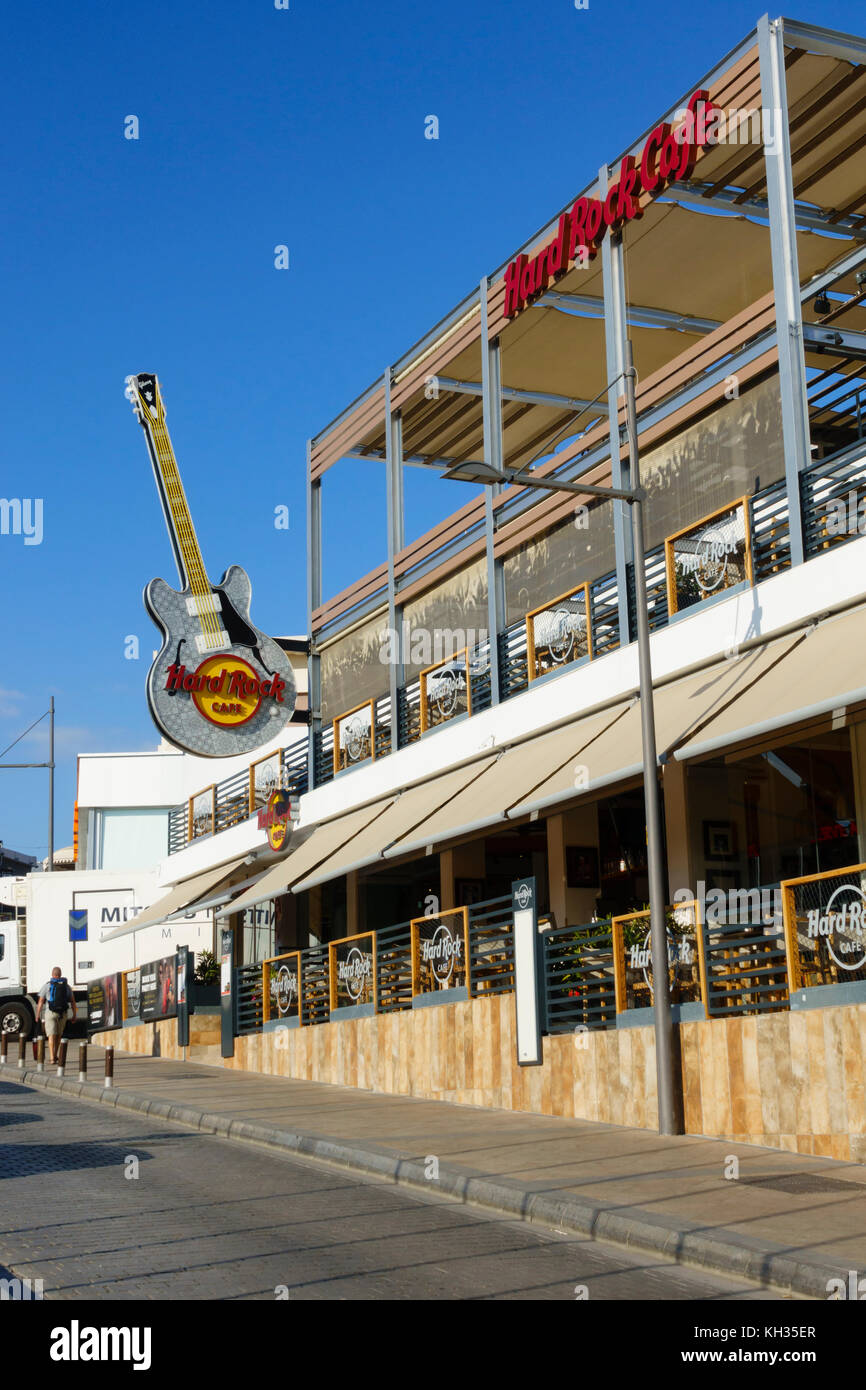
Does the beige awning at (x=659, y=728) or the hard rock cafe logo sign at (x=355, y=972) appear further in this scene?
the hard rock cafe logo sign at (x=355, y=972)

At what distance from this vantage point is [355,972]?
2277 cm

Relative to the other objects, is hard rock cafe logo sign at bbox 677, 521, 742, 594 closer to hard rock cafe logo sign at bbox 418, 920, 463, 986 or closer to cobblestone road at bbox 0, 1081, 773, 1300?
hard rock cafe logo sign at bbox 418, 920, 463, 986

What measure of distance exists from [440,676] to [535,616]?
10.5 ft

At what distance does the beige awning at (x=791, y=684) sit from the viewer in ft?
46.7

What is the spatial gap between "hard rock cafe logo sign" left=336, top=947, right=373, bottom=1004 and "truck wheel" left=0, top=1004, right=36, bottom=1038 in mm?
13829

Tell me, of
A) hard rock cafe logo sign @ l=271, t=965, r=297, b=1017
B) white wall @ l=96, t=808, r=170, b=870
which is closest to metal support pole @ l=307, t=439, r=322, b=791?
hard rock cafe logo sign @ l=271, t=965, r=297, b=1017

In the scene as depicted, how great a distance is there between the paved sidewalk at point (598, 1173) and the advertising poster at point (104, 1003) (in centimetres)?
1366

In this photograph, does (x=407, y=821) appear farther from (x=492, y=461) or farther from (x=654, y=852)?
(x=654, y=852)

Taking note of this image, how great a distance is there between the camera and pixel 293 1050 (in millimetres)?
24547

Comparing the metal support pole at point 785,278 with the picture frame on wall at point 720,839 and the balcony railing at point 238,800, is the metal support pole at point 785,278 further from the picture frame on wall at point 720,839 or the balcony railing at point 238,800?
the balcony railing at point 238,800

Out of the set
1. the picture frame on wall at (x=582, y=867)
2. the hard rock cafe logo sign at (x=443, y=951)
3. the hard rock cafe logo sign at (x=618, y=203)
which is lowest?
the hard rock cafe logo sign at (x=443, y=951)

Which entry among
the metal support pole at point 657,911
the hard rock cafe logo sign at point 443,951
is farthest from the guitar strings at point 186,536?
the metal support pole at point 657,911
